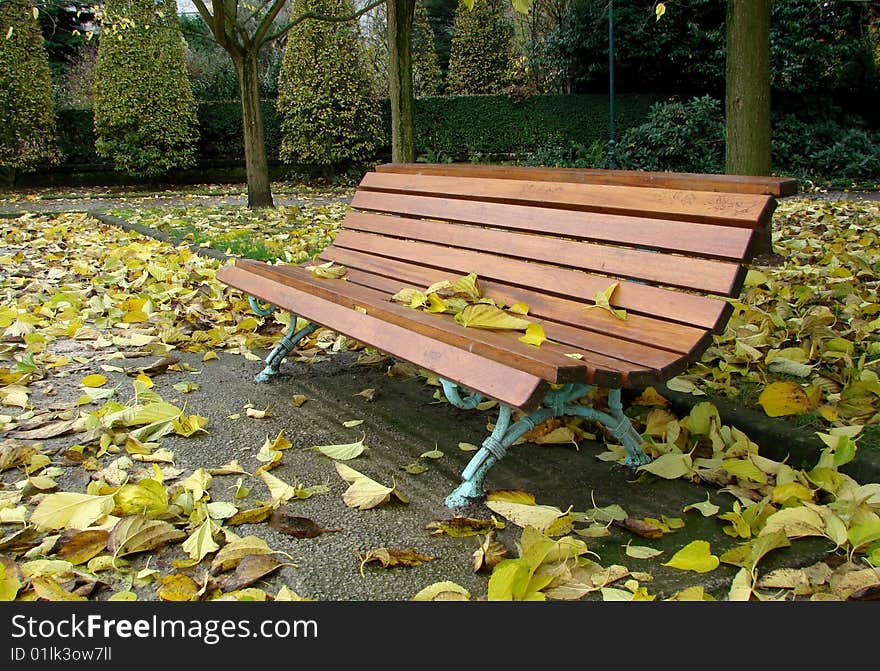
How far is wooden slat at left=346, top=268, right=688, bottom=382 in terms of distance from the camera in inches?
92.4

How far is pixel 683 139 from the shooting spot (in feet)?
44.7

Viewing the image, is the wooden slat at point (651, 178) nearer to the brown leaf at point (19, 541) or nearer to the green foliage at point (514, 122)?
the brown leaf at point (19, 541)

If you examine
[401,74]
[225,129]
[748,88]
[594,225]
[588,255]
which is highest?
[225,129]

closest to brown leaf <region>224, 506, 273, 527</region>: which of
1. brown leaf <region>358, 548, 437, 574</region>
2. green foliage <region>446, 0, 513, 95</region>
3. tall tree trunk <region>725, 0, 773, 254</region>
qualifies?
brown leaf <region>358, 548, 437, 574</region>

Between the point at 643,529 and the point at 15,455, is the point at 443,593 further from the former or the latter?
the point at 15,455

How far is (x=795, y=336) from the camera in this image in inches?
146

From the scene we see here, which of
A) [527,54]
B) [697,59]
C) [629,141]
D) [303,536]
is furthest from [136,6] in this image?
[303,536]

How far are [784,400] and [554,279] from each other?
0.88m

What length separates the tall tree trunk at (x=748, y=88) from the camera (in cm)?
532

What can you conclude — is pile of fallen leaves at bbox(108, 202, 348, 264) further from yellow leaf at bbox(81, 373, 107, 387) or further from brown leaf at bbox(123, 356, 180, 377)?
yellow leaf at bbox(81, 373, 107, 387)

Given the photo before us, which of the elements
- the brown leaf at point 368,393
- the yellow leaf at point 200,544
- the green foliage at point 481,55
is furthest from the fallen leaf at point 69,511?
the green foliage at point 481,55

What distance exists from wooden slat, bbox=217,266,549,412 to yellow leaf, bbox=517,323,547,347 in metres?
0.32

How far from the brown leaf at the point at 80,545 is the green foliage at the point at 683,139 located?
12.6 meters

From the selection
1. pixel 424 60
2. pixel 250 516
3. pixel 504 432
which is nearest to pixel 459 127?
pixel 424 60
